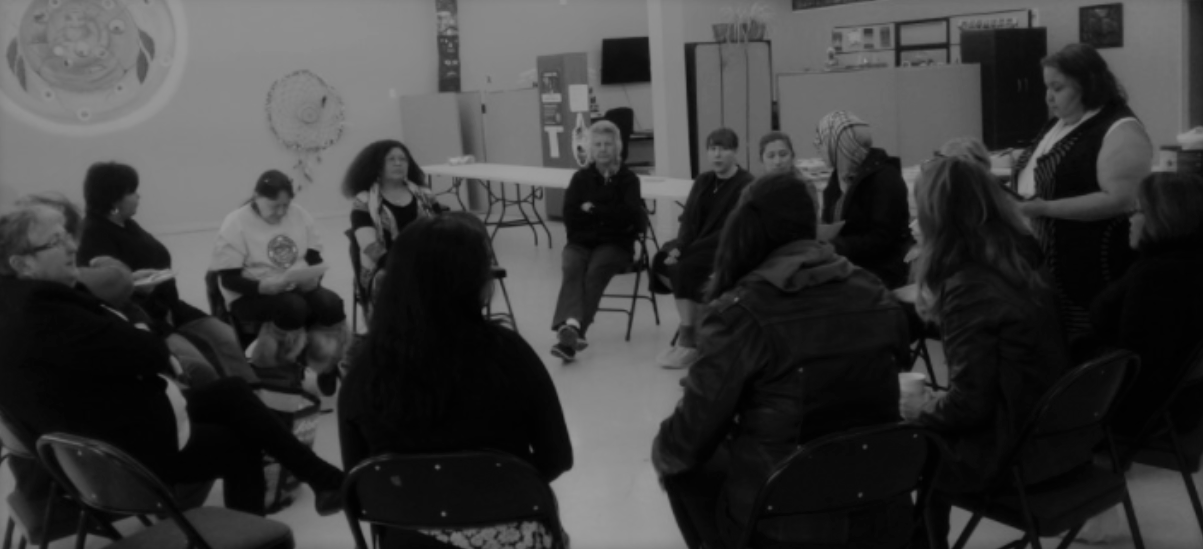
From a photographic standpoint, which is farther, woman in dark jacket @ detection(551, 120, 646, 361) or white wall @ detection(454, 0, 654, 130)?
white wall @ detection(454, 0, 654, 130)

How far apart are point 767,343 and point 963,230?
71 centimetres

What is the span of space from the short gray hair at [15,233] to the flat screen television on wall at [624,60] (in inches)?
373

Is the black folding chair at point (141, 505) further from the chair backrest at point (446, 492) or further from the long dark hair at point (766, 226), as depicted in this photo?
the long dark hair at point (766, 226)

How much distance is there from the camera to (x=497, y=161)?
35.6ft

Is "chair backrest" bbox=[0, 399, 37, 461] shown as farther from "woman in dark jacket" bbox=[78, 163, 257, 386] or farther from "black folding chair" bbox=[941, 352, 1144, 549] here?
"black folding chair" bbox=[941, 352, 1144, 549]

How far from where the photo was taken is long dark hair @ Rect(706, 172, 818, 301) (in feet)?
7.13

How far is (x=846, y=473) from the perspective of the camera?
2025 millimetres

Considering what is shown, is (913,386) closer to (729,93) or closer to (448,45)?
(729,93)

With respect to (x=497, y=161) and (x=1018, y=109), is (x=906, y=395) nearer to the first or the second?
(x=1018, y=109)

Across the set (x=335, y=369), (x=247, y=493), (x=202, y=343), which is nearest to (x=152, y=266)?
(x=202, y=343)

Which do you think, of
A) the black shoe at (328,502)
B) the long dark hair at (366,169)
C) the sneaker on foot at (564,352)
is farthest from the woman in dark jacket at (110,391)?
the sneaker on foot at (564,352)

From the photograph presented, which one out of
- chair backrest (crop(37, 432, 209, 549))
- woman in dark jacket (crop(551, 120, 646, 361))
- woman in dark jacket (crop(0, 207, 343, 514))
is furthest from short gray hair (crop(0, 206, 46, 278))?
woman in dark jacket (crop(551, 120, 646, 361))

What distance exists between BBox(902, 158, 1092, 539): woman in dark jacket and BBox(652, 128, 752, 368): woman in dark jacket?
8.33ft

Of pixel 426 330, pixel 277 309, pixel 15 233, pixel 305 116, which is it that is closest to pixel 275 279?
pixel 277 309
